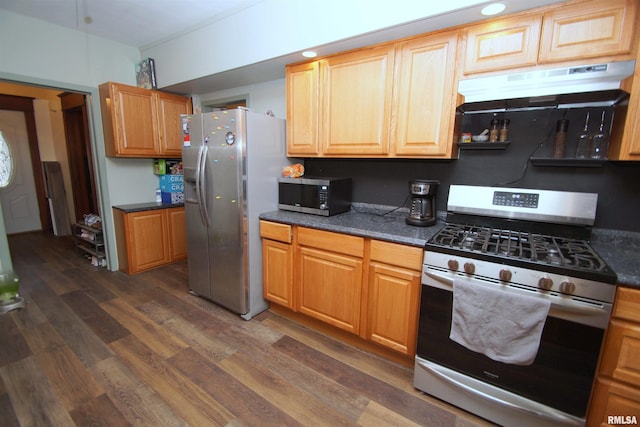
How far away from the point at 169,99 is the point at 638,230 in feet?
14.6

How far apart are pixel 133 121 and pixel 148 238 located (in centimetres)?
138

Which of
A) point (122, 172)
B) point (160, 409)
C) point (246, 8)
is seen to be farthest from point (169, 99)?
point (160, 409)

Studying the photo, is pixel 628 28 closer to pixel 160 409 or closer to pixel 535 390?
pixel 535 390

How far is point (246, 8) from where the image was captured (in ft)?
7.77

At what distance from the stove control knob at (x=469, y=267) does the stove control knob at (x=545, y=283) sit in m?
0.27

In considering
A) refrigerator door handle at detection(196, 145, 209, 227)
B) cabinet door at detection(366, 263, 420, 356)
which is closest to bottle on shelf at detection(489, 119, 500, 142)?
cabinet door at detection(366, 263, 420, 356)

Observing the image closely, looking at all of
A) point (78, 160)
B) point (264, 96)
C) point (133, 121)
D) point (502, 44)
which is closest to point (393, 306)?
point (502, 44)

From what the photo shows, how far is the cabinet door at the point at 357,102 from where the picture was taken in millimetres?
2023

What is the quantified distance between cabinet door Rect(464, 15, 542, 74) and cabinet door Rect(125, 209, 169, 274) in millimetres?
3538

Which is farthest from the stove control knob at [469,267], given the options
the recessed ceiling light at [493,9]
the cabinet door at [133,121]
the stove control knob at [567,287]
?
the cabinet door at [133,121]

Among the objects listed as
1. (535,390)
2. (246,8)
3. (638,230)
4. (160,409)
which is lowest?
(160,409)

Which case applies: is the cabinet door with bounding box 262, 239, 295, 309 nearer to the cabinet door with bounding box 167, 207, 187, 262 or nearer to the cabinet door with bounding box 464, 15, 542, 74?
the cabinet door with bounding box 167, 207, 187, 262

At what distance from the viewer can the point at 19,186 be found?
4797 millimetres

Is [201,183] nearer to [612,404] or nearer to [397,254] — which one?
[397,254]
